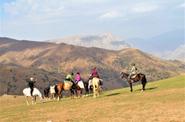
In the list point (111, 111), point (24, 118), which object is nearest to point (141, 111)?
point (111, 111)

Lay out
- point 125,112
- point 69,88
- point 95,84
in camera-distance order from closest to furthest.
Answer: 1. point 125,112
2. point 95,84
3. point 69,88

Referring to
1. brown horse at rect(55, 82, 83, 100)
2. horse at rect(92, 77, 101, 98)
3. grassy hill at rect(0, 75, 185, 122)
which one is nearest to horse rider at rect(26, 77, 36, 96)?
brown horse at rect(55, 82, 83, 100)

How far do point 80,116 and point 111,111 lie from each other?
2.60 metres

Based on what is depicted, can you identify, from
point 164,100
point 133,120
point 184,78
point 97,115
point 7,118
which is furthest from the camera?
point 184,78

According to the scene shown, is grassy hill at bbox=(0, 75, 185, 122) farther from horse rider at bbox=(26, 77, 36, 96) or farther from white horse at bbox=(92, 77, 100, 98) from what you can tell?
horse rider at bbox=(26, 77, 36, 96)

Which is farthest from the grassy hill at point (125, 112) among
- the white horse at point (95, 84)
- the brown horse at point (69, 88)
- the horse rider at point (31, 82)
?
the horse rider at point (31, 82)

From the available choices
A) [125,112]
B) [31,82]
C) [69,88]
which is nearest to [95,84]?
[69,88]

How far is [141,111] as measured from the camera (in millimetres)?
31266

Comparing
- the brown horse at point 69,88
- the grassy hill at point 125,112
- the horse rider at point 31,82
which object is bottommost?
the grassy hill at point 125,112

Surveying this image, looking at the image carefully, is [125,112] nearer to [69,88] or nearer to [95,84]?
[95,84]

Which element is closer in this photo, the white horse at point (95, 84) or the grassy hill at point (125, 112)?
the grassy hill at point (125, 112)

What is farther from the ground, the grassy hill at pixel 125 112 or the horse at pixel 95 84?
the horse at pixel 95 84

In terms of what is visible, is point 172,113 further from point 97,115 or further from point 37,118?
point 37,118

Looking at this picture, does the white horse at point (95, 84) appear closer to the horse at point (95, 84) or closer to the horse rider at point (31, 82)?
the horse at point (95, 84)
